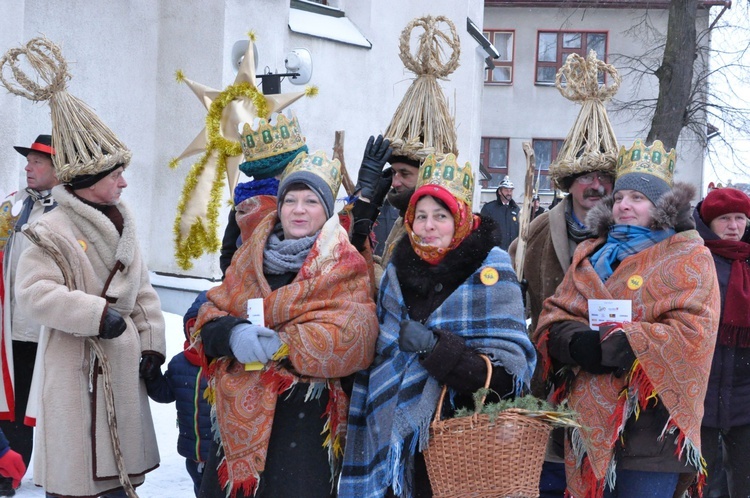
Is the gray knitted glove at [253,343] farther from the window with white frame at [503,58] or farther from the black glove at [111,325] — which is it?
the window with white frame at [503,58]

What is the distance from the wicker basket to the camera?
2750 mm

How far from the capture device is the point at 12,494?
16.3 ft

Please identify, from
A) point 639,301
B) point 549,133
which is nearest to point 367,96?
point 639,301

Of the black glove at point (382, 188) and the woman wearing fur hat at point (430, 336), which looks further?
the black glove at point (382, 188)

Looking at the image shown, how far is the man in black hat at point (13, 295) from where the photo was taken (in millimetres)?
5113

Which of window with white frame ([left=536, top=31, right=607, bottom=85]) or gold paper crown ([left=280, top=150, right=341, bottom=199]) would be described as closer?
gold paper crown ([left=280, top=150, right=341, bottom=199])

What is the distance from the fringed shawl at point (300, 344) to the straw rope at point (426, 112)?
818 millimetres

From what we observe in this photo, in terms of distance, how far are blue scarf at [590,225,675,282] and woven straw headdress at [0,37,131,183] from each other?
2271 mm

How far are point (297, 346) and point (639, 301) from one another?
1.32m

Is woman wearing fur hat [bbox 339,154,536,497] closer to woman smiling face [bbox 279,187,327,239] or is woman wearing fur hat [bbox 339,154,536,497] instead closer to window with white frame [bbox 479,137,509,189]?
woman smiling face [bbox 279,187,327,239]

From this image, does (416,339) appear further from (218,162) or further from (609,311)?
(218,162)

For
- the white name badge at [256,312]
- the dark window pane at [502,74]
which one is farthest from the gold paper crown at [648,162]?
the dark window pane at [502,74]

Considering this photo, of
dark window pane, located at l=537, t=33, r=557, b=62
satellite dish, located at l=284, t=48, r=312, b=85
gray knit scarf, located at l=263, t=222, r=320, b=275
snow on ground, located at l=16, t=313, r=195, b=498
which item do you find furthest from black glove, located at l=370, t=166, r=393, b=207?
dark window pane, located at l=537, t=33, r=557, b=62

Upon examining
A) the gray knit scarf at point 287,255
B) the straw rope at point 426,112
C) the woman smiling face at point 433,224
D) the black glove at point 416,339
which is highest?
the straw rope at point 426,112
